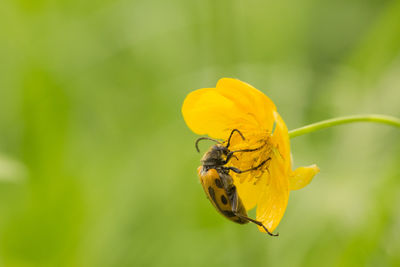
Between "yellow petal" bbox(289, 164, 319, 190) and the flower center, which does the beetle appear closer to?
the flower center

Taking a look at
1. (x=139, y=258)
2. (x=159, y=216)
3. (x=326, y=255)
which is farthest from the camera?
(x=159, y=216)

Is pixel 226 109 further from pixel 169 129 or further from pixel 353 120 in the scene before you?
pixel 169 129

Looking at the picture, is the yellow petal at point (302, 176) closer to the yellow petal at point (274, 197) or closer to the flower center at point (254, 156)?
the yellow petal at point (274, 197)

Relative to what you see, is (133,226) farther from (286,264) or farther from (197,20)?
(197,20)

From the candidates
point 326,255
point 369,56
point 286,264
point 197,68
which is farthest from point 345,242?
point 197,68

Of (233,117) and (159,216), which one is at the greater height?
(233,117)
